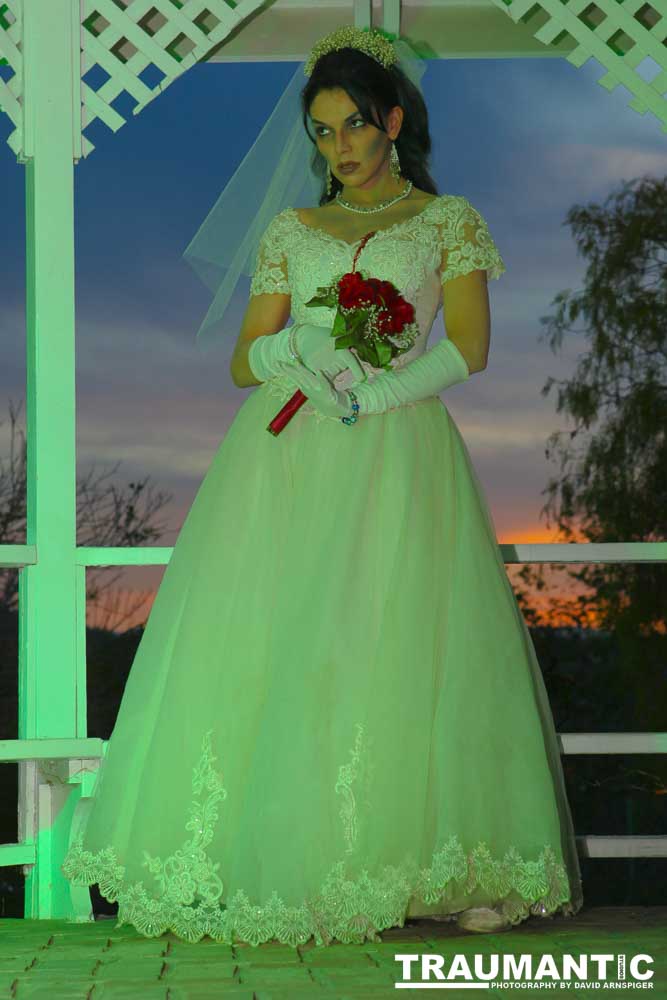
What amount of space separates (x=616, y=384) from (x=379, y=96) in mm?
3506

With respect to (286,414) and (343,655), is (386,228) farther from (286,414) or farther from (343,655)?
(343,655)

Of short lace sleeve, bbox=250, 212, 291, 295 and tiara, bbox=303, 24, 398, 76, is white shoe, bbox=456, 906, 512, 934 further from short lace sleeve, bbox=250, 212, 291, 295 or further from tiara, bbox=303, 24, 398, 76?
tiara, bbox=303, 24, 398, 76

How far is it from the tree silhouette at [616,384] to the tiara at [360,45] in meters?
3.25

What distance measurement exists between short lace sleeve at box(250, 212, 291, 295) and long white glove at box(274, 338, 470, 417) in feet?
1.26

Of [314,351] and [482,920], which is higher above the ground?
[314,351]

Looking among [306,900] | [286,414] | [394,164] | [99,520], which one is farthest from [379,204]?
[99,520]

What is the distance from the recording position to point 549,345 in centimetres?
659

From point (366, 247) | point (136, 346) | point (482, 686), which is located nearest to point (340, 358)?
point (366, 247)

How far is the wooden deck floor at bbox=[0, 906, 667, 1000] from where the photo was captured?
2438 millimetres

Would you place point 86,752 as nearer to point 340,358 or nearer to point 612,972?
point 340,358

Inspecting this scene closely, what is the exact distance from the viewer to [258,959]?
8.81ft

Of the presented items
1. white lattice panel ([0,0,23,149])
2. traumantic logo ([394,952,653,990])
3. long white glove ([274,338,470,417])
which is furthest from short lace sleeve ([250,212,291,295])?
traumantic logo ([394,952,653,990])

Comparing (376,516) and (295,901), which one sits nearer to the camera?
(295,901)

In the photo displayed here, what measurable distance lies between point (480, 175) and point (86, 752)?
3.78 metres
